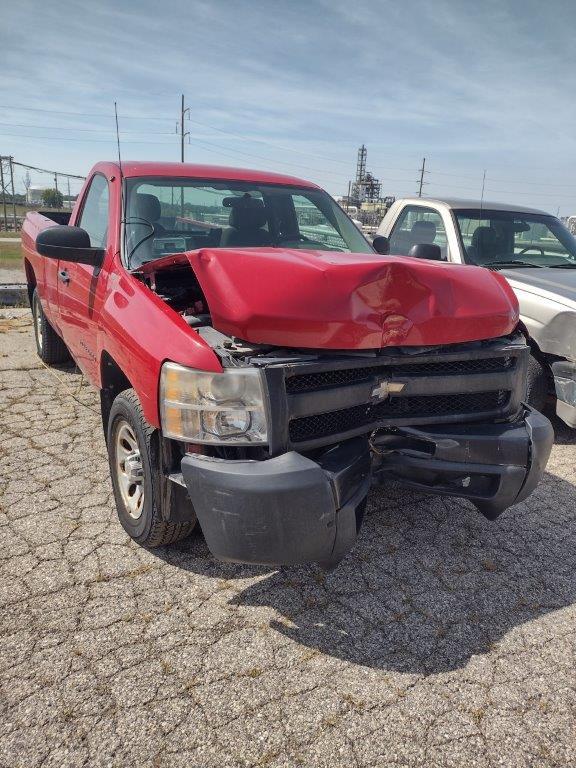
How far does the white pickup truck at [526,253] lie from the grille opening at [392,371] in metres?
1.49

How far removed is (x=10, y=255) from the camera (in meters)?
14.6

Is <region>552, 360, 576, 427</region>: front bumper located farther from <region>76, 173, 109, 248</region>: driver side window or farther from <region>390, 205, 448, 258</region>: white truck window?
<region>76, 173, 109, 248</region>: driver side window

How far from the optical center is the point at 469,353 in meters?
2.62

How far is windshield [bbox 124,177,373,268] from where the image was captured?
3424mm

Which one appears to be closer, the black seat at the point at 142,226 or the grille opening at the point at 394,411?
the grille opening at the point at 394,411

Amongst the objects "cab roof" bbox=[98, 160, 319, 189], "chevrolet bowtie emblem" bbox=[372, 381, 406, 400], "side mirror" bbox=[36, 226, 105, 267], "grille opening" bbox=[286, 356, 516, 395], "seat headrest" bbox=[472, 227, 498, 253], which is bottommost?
"chevrolet bowtie emblem" bbox=[372, 381, 406, 400]

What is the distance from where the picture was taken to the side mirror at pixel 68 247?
126 inches

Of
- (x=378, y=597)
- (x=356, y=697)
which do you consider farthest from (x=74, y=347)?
(x=356, y=697)

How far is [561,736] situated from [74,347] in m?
3.68

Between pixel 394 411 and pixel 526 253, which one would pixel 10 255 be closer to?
pixel 526 253

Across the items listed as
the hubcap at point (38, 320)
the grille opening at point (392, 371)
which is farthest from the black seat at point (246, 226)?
the hubcap at point (38, 320)

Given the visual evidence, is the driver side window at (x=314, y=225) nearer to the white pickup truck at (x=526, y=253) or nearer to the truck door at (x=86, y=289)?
the white pickup truck at (x=526, y=253)

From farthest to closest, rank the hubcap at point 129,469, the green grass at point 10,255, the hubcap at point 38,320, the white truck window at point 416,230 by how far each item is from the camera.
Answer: the green grass at point 10,255
the hubcap at point 38,320
the white truck window at point 416,230
the hubcap at point 129,469

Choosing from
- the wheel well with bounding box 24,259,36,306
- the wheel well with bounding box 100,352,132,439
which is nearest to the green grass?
the wheel well with bounding box 24,259,36,306
